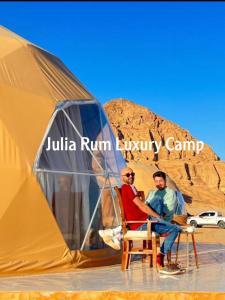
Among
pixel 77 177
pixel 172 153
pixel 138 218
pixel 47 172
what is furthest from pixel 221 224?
pixel 172 153

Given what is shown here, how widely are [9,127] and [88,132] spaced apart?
2202mm

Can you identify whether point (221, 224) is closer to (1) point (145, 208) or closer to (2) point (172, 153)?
(1) point (145, 208)

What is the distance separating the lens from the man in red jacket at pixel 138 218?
31.4 feet

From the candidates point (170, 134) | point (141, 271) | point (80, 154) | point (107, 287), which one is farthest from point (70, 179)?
point (170, 134)

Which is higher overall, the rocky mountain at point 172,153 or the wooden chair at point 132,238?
the rocky mountain at point 172,153

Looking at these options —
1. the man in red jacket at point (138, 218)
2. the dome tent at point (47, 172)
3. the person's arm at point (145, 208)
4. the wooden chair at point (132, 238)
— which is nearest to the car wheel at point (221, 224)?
the dome tent at point (47, 172)

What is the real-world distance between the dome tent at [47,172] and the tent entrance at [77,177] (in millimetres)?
17

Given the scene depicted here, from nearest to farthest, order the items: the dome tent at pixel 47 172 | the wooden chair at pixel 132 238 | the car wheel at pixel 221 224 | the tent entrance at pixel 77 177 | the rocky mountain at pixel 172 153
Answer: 1. the wooden chair at pixel 132 238
2. the dome tent at pixel 47 172
3. the tent entrance at pixel 77 177
4. the car wheel at pixel 221 224
5. the rocky mountain at pixel 172 153

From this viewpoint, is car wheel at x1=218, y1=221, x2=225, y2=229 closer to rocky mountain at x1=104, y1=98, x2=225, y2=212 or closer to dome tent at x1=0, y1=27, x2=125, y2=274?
dome tent at x1=0, y1=27, x2=125, y2=274

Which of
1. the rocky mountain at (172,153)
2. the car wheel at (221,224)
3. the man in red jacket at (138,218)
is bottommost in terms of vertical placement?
the car wheel at (221,224)

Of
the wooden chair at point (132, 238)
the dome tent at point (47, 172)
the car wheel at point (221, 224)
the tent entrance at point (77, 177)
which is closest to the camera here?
the wooden chair at point (132, 238)

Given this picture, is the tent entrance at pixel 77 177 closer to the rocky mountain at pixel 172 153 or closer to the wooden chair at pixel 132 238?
the wooden chair at pixel 132 238

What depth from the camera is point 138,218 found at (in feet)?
32.7

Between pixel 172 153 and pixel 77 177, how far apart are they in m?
115
